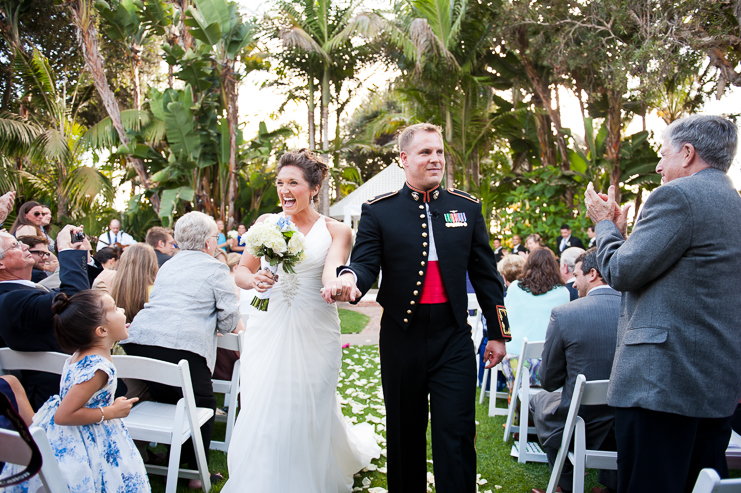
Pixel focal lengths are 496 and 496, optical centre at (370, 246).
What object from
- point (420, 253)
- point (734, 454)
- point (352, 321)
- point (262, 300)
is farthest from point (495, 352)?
point (352, 321)

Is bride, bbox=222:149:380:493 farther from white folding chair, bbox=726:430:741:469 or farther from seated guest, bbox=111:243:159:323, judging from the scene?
white folding chair, bbox=726:430:741:469

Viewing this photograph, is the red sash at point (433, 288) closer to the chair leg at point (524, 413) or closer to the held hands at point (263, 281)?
the held hands at point (263, 281)

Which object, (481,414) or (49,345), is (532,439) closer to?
(481,414)

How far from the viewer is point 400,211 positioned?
9.82 ft

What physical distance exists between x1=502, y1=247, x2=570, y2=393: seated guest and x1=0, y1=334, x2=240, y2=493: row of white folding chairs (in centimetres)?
308

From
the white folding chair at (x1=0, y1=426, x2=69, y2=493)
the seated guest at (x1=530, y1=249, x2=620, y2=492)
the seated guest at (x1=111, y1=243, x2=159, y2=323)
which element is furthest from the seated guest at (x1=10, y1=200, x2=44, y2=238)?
the seated guest at (x1=530, y1=249, x2=620, y2=492)

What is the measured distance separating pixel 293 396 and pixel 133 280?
199cm

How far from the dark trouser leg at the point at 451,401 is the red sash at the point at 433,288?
0.05 m

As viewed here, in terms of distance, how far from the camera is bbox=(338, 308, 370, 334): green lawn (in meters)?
10.7

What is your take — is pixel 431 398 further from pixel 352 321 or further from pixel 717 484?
pixel 352 321

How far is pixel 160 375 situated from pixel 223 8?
1222 cm

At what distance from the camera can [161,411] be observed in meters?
3.62

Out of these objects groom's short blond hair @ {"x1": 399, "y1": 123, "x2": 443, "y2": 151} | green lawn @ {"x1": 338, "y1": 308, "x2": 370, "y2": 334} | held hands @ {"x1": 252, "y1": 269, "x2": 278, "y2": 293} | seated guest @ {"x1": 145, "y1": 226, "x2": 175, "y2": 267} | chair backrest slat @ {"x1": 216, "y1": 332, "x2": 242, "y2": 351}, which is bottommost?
green lawn @ {"x1": 338, "y1": 308, "x2": 370, "y2": 334}

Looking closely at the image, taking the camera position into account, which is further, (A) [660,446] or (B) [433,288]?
(B) [433,288]
